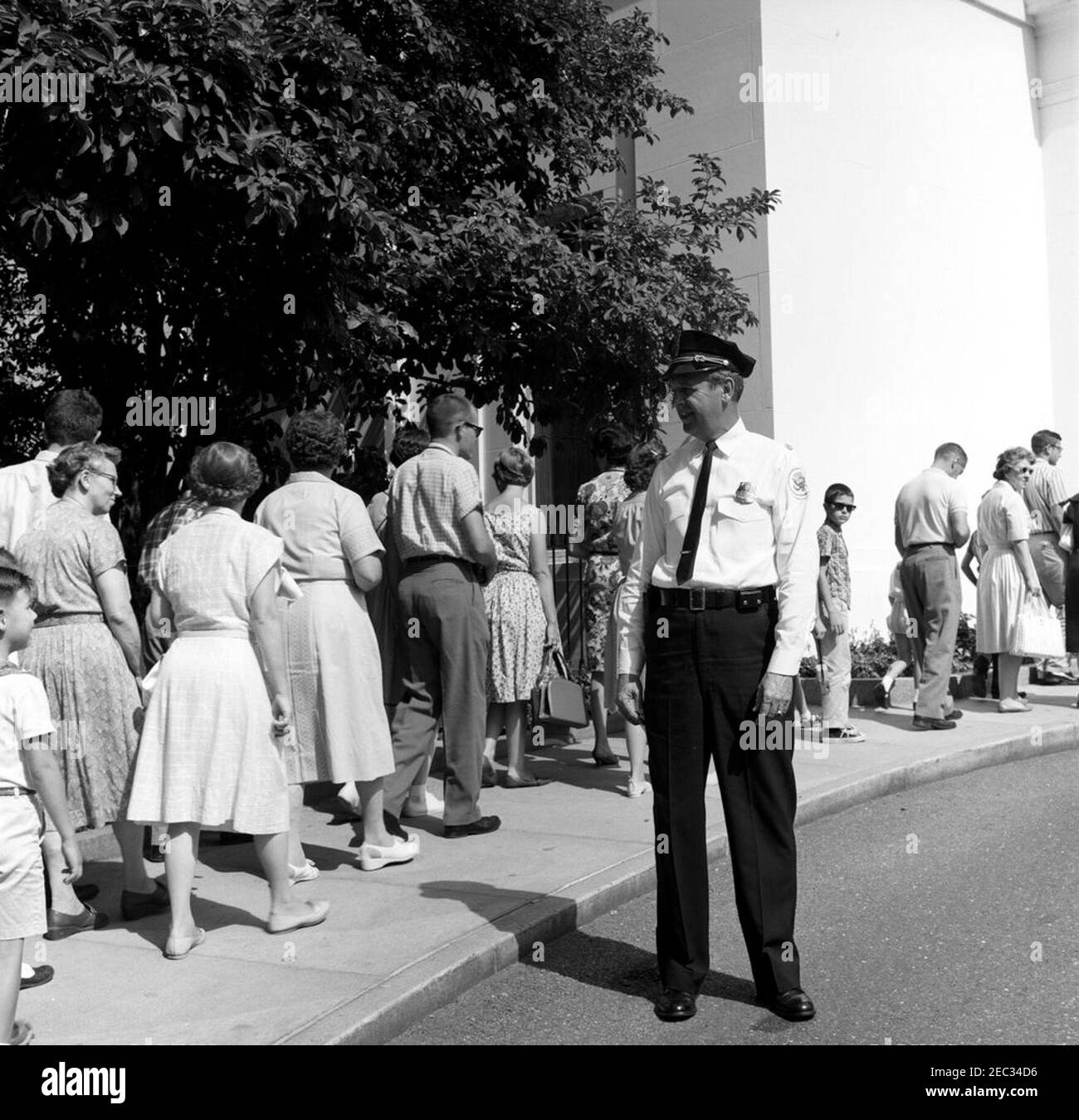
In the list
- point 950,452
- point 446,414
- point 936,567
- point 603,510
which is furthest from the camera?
point 950,452

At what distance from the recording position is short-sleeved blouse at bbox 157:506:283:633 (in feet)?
15.7

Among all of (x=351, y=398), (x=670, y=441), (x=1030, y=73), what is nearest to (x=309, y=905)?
(x=351, y=398)

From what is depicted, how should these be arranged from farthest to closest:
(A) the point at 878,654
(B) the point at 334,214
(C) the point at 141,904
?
(A) the point at 878,654 < (B) the point at 334,214 < (C) the point at 141,904

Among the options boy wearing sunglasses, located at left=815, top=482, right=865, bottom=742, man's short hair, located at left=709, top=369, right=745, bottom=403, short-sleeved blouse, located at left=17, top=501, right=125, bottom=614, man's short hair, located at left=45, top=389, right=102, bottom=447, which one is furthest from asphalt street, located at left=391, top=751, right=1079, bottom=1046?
man's short hair, located at left=45, top=389, right=102, bottom=447

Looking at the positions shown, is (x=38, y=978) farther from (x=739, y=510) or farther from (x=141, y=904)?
(x=739, y=510)

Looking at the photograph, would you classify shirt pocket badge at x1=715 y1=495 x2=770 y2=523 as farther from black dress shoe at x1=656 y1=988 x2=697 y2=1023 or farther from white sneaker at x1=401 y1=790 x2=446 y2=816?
white sneaker at x1=401 y1=790 x2=446 y2=816

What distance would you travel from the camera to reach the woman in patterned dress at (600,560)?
26.3ft

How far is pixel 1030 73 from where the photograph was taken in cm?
1547

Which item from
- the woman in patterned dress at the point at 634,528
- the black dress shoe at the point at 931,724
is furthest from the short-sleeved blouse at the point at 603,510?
the black dress shoe at the point at 931,724

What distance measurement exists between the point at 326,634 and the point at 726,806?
81.4 inches

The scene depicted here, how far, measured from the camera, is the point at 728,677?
428 cm

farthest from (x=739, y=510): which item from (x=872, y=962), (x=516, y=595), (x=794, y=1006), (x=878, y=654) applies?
(x=878, y=654)

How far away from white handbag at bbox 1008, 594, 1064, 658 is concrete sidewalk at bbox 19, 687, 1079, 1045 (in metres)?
2.62

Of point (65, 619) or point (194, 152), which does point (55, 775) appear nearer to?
point (65, 619)
